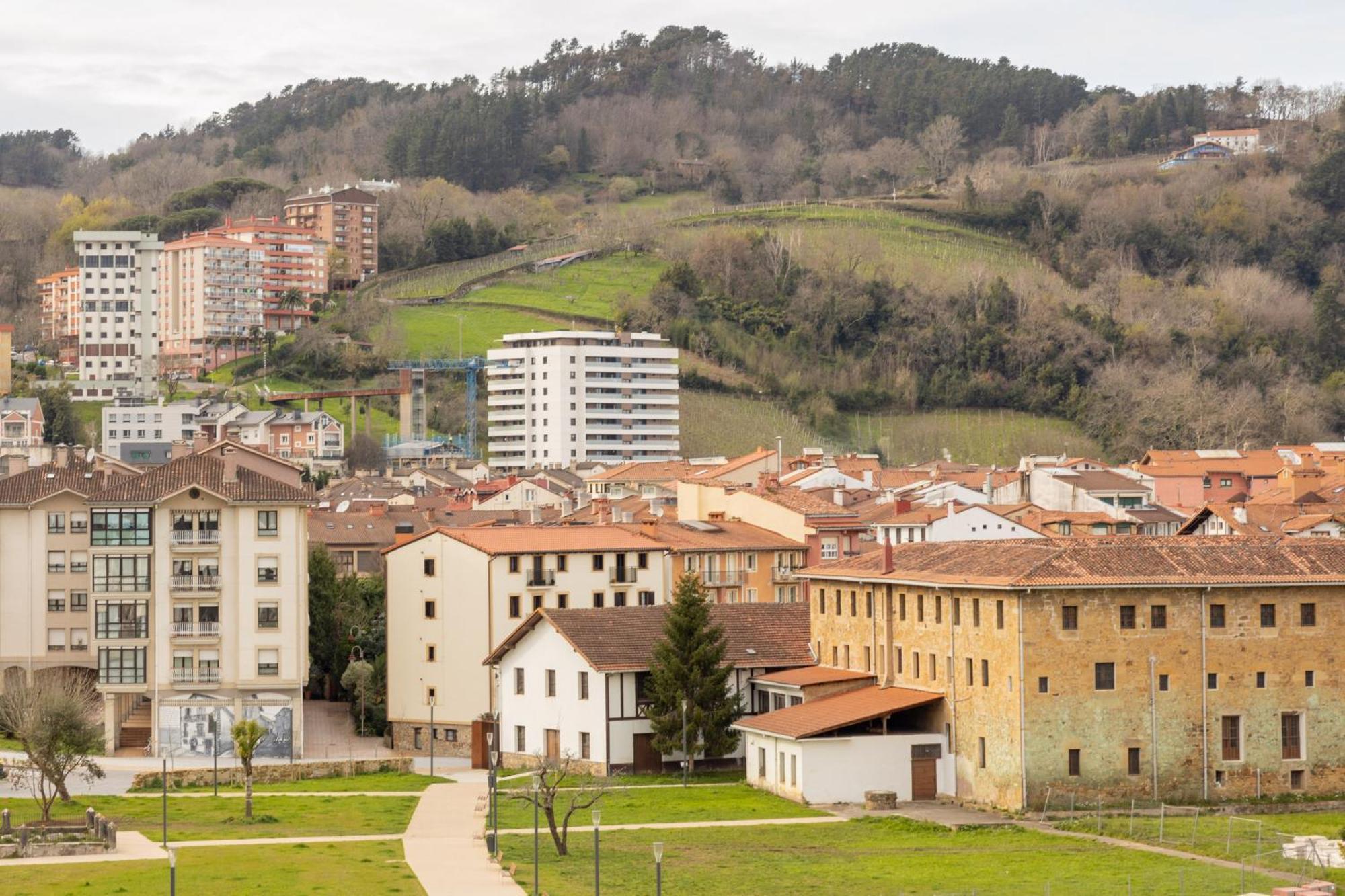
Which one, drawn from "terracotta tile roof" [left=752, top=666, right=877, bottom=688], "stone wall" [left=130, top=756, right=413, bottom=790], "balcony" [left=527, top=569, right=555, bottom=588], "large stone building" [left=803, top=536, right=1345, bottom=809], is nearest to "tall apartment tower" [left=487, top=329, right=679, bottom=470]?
"balcony" [left=527, top=569, right=555, bottom=588]

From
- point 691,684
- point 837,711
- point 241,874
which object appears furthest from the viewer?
point 691,684

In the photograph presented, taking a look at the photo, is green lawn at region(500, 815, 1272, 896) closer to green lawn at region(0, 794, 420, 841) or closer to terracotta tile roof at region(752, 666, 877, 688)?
green lawn at region(0, 794, 420, 841)

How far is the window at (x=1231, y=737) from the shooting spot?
48.5 m

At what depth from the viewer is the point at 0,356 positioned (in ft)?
562

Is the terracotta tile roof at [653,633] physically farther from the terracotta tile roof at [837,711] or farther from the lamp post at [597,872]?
the lamp post at [597,872]

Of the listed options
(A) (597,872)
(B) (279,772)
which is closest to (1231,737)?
(A) (597,872)

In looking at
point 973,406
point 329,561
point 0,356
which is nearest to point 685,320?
point 973,406

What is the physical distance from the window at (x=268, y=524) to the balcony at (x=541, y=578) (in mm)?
7769

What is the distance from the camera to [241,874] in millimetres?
38062

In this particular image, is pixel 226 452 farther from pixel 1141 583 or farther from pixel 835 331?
pixel 835 331

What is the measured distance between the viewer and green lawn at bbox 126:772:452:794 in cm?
5319

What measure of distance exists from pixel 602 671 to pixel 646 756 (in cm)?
249

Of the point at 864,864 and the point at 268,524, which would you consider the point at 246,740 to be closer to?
the point at 268,524

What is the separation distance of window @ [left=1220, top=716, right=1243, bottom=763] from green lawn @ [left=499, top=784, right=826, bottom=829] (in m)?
9.12
